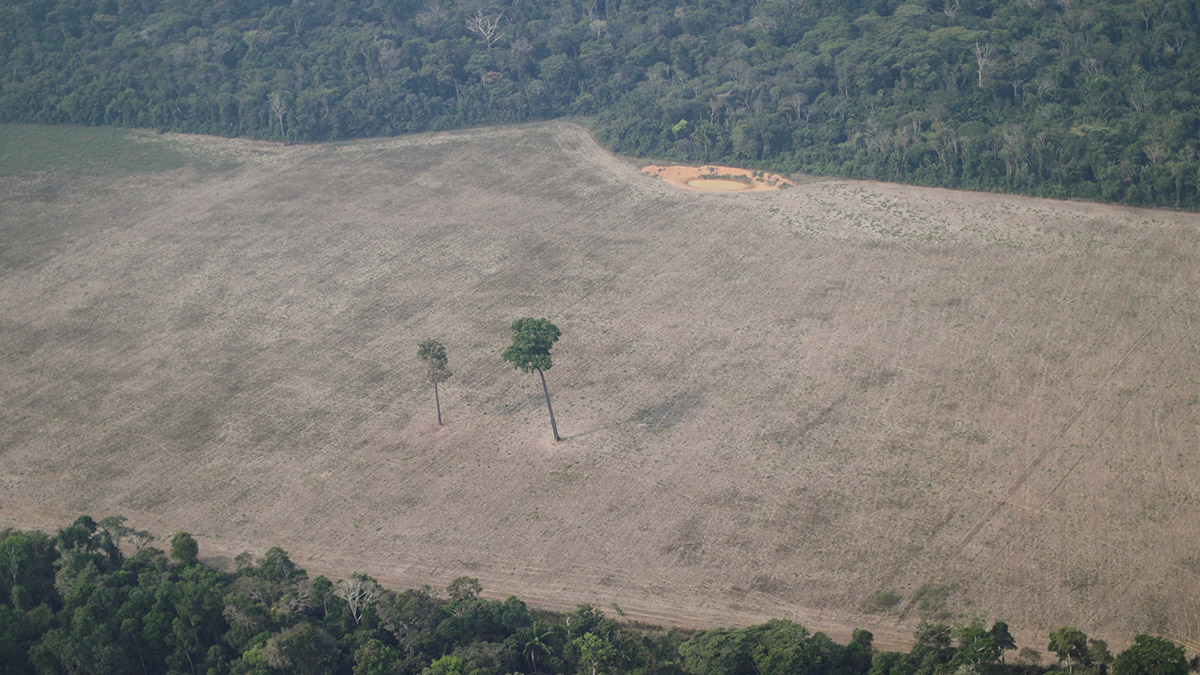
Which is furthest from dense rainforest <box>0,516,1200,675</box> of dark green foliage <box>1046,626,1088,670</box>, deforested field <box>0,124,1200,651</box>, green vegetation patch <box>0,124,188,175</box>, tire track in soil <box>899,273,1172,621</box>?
green vegetation patch <box>0,124,188,175</box>

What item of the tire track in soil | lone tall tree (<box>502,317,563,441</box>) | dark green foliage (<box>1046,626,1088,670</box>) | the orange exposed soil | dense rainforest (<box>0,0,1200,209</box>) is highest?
dense rainforest (<box>0,0,1200,209</box>)

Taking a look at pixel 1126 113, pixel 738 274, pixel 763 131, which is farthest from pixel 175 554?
pixel 1126 113

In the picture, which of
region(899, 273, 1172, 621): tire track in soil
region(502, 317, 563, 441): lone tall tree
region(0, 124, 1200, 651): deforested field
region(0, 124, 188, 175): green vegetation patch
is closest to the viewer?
region(899, 273, 1172, 621): tire track in soil

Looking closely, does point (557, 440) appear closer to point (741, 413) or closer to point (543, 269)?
point (741, 413)

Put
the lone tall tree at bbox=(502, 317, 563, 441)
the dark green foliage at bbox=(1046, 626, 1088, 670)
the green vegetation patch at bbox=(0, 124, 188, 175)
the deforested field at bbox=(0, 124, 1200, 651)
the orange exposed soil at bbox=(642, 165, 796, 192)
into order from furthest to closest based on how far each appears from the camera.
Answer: the green vegetation patch at bbox=(0, 124, 188, 175), the orange exposed soil at bbox=(642, 165, 796, 192), the lone tall tree at bbox=(502, 317, 563, 441), the deforested field at bbox=(0, 124, 1200, 651), the dark green foliage at bbox=(1046, 626, 1088, 670)

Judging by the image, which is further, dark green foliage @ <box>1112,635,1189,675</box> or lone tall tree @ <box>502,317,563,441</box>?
lone tall tree @ <box>502,317,563,441</box>

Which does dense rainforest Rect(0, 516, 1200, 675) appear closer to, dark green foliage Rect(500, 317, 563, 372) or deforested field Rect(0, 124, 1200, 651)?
deforested field Rect(0, 124, 1200, 651)

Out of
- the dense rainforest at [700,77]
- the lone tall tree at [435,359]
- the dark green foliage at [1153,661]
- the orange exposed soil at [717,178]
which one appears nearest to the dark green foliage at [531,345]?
the lone tall tree at [435,359]

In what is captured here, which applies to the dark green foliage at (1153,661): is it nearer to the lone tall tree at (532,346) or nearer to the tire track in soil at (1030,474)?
the tire track in soil at (1030,474)
